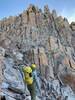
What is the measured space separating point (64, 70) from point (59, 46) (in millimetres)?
7882

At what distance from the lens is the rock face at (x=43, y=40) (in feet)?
191

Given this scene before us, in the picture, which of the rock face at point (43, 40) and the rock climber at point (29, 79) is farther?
the rock face at point (43, 40)

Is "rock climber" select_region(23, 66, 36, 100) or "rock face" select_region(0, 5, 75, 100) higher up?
"rock face" select_region(0, 5, 75, 100)

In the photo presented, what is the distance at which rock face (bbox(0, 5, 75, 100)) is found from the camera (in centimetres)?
5819

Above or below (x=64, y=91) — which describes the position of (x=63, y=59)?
above

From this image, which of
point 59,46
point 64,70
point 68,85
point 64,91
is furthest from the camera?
point 59,46

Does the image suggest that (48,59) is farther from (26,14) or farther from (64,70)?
(26,14)

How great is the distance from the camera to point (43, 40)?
65.6m

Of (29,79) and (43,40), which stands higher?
(43,40)

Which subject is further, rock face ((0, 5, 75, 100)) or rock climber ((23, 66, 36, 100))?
rock face ((0, 5, 75, 100))

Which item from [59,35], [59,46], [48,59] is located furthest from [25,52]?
[59,35]

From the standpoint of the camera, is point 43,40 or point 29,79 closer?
point 29,79

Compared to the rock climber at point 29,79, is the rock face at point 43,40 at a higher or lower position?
higher

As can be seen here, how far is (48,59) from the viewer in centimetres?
6088
